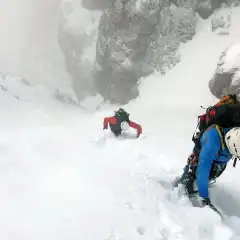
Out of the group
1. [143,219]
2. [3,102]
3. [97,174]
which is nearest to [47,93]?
[3,102]

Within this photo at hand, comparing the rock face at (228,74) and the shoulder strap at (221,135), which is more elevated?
the shoulder strap at (221,135)

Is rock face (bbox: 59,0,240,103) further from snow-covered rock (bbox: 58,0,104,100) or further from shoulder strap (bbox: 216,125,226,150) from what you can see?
shoulder strap (bbox: 216,125,226,150)

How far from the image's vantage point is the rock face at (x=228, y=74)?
74.9ft

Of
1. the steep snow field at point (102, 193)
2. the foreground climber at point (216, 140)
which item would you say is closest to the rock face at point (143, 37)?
the steep snow field at point (102, 193)

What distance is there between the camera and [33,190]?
536 centimetres

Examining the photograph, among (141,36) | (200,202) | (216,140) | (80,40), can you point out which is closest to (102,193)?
(200,202)

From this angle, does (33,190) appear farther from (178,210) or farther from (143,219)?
(178,210)

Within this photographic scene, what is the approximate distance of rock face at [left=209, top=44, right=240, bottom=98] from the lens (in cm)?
2283

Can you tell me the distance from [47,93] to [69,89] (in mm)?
12619

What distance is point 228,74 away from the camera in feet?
77.7

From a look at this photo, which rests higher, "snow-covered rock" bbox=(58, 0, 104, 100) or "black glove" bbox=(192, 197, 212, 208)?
"black glove" bbox=(192, 197, 212, 208)

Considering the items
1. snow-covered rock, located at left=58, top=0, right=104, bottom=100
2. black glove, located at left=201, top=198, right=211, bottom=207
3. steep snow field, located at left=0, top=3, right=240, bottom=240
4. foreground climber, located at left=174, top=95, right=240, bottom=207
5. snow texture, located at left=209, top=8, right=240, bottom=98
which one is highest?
foreground climber, located at left=174, top=95, right=240, bottom=207

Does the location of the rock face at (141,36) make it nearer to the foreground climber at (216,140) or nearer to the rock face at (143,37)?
the rock face at (143,37)

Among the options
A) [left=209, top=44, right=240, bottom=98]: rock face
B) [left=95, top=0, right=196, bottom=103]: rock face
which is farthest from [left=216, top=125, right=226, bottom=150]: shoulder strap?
[left=95, top=0, right=196, bottom=103]: rock face
